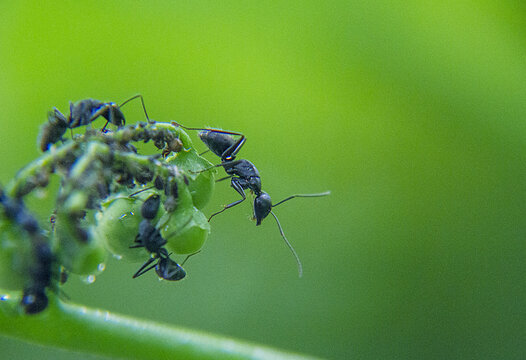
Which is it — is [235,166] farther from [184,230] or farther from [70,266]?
[70,266]

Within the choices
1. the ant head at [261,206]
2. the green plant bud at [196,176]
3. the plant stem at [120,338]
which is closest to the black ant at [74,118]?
the green plant bud at [196,176]

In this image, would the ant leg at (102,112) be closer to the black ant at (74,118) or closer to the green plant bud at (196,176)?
the black ant at (74,118)

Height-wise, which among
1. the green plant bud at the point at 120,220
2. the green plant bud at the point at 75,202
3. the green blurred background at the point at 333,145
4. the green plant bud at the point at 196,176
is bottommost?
the green blurred background at the point at 333,145

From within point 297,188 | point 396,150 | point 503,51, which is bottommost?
point 297,188

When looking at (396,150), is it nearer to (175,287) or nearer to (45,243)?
(175,287)

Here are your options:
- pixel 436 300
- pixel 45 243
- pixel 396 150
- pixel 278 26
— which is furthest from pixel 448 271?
pixel 45 243

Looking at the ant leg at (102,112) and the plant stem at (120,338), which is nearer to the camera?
the plant stem at (120,338)

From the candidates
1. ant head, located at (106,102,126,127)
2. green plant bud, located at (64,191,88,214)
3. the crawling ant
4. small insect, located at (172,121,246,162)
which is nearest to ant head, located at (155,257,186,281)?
ant head, located at (106,102,126,127)
